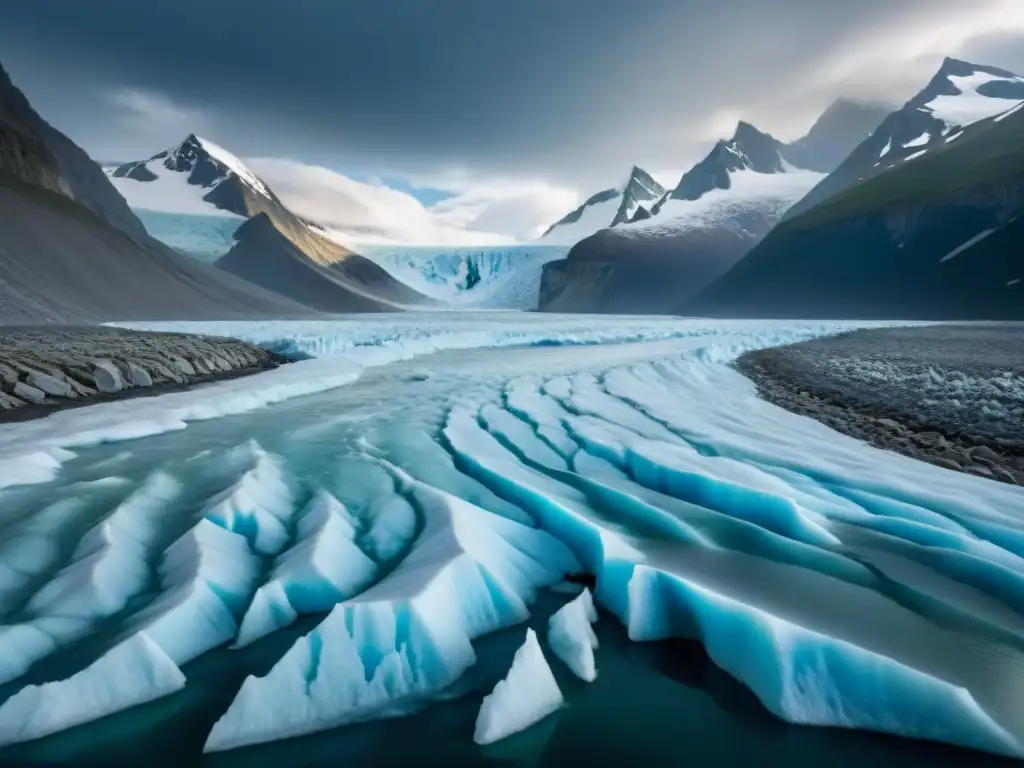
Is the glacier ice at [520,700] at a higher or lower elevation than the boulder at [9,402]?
higher

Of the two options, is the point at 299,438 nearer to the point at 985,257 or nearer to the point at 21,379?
the point at 21,379

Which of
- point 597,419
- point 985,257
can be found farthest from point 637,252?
point 597,419

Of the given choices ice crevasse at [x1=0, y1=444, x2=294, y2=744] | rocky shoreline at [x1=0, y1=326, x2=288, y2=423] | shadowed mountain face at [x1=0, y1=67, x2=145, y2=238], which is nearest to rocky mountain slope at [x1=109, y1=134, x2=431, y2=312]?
shadowed mountain face at [x1=0, y1=67, x2=145, y2=238]

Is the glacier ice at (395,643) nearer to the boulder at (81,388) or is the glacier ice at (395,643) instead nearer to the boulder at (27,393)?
the boulder at (27,393)

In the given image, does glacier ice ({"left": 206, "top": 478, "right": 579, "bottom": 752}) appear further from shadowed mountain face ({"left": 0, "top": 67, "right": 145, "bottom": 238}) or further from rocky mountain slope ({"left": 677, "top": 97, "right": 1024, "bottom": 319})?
shadowed mountain face ({"left": 0, "top": 67, "right": 145, "bottom": 238})

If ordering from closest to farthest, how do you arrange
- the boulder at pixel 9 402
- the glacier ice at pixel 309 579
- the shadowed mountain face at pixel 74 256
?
1. the glacier ice at pixel 309 579
2. the boulder at pixel 9 402
3. the shadowed mountain face at pixel 74 256

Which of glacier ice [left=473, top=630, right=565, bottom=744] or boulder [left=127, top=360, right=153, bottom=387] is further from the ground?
glacier ice [left=473, top=630, right=565, bottom=744]

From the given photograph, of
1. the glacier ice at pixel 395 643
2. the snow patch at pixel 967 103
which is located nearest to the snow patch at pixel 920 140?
the snow patch at pixel 967 103
